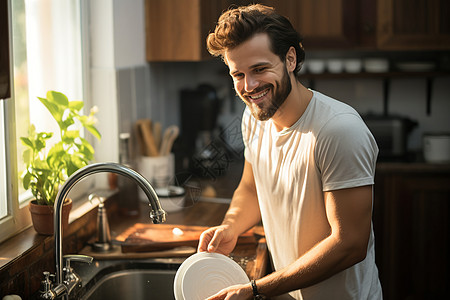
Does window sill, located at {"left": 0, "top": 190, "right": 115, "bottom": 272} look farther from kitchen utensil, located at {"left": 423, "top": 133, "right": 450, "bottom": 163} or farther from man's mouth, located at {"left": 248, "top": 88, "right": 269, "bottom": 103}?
kitchen utensil, located at {"left": 423, "top": 133, "right": 450, "bottom": 163}

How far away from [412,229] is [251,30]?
1.87m

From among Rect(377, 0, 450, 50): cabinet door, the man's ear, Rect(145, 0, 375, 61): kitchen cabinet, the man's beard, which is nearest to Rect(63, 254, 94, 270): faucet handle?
the man's beard

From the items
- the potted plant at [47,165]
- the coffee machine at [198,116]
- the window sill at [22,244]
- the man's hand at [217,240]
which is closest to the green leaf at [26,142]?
the potted plant at [47,165]

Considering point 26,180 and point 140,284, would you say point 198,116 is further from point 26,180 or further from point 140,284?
point 26,180

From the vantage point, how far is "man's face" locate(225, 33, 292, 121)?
1547 millimetres

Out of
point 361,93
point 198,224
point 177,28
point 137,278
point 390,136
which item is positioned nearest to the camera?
point 137,278

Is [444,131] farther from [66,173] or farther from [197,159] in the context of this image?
[66,173]

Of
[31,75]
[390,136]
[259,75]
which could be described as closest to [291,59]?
[259,75]

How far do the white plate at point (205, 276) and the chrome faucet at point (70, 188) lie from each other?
22cm

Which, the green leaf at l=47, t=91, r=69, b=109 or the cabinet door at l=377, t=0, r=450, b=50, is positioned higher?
the cabinet door at l=377, t=0, r=450, b=50

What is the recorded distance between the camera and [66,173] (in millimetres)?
1794

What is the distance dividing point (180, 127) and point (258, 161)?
1.66 meters

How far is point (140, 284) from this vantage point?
1.91 metres

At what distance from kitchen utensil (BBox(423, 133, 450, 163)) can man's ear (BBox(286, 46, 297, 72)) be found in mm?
1659
